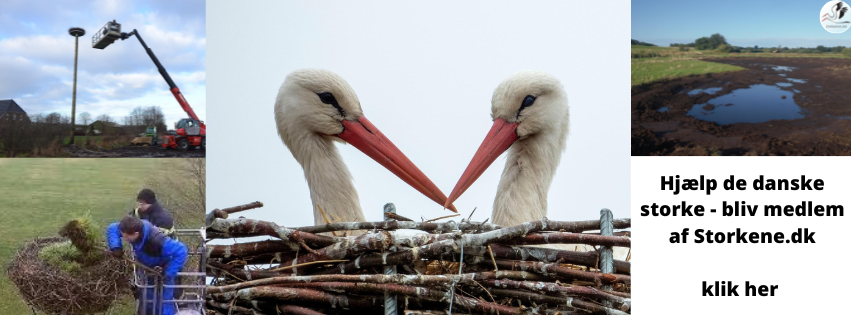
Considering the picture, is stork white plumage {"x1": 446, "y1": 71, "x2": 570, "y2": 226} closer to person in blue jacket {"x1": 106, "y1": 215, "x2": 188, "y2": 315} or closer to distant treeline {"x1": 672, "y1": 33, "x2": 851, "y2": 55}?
distant treeline {"x1": 672, "y1": 33, "x2": 851, "y2": 55}

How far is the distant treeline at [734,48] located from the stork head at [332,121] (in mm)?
990

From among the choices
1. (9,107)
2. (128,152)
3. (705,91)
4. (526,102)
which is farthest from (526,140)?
(9,107)

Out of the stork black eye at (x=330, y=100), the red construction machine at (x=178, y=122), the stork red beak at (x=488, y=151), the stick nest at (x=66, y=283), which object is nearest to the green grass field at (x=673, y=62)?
the stork red beak at (x=488, y=151)

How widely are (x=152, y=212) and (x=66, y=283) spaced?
0.85 ft

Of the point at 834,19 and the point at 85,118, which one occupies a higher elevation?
the point at 834,19

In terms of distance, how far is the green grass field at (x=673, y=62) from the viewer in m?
2.08

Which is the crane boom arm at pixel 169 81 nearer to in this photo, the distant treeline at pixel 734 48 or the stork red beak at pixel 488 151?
the stork red beak at pixel 488 151

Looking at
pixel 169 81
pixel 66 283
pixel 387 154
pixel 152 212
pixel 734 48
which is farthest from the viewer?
pixel 734 48

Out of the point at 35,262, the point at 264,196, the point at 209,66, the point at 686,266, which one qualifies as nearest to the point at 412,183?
the point at 264,196

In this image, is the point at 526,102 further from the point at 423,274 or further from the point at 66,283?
the point at 66,283

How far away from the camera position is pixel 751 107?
206cm

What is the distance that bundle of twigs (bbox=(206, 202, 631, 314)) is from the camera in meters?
1.49

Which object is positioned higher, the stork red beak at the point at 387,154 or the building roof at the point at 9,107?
the building roof at the point at 9,107

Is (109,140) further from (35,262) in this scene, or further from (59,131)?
(35,262)
